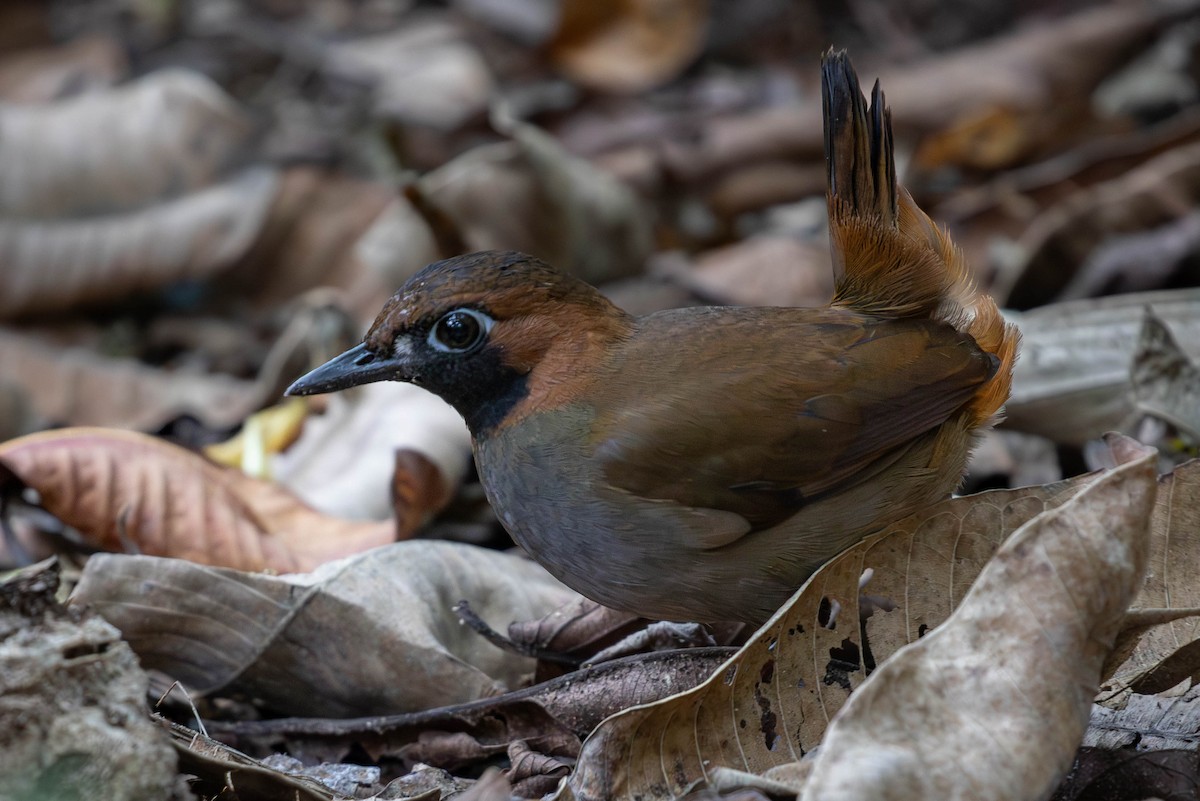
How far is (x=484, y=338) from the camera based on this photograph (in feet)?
10.7

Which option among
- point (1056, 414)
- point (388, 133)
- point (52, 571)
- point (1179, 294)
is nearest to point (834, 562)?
point (52, 571)

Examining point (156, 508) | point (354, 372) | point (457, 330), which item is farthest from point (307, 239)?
point (457, 330)

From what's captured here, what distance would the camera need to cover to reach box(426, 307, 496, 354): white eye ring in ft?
10.5

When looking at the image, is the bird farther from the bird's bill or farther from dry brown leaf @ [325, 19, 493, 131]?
dry brown leaf @ [325, 19, 493, 131]

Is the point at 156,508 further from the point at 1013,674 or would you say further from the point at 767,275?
the point at 767,275

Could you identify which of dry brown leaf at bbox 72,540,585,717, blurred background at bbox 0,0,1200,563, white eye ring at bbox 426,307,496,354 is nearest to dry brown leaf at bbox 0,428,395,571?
blurred background at bbox 0,0,1200,563

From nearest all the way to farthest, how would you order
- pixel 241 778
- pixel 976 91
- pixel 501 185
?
pixel 241 778, pixel 501 185, pixel 976 91

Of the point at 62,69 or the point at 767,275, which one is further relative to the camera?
the point at 62,69

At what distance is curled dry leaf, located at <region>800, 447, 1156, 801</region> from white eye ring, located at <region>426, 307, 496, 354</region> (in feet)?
4.91

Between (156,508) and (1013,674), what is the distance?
2.64m

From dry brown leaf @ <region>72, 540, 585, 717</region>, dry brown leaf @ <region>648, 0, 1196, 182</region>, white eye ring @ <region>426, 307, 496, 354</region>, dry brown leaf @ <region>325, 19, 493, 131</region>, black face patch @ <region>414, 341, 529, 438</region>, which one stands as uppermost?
dry brown leaf @ <region>325, 19, 493, 131</region>

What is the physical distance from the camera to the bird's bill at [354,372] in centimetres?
327

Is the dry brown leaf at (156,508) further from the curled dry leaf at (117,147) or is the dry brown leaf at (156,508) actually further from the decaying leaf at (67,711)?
the curled dry leaf at (117,147)

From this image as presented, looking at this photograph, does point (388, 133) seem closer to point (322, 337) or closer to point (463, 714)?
point (322, 337)
